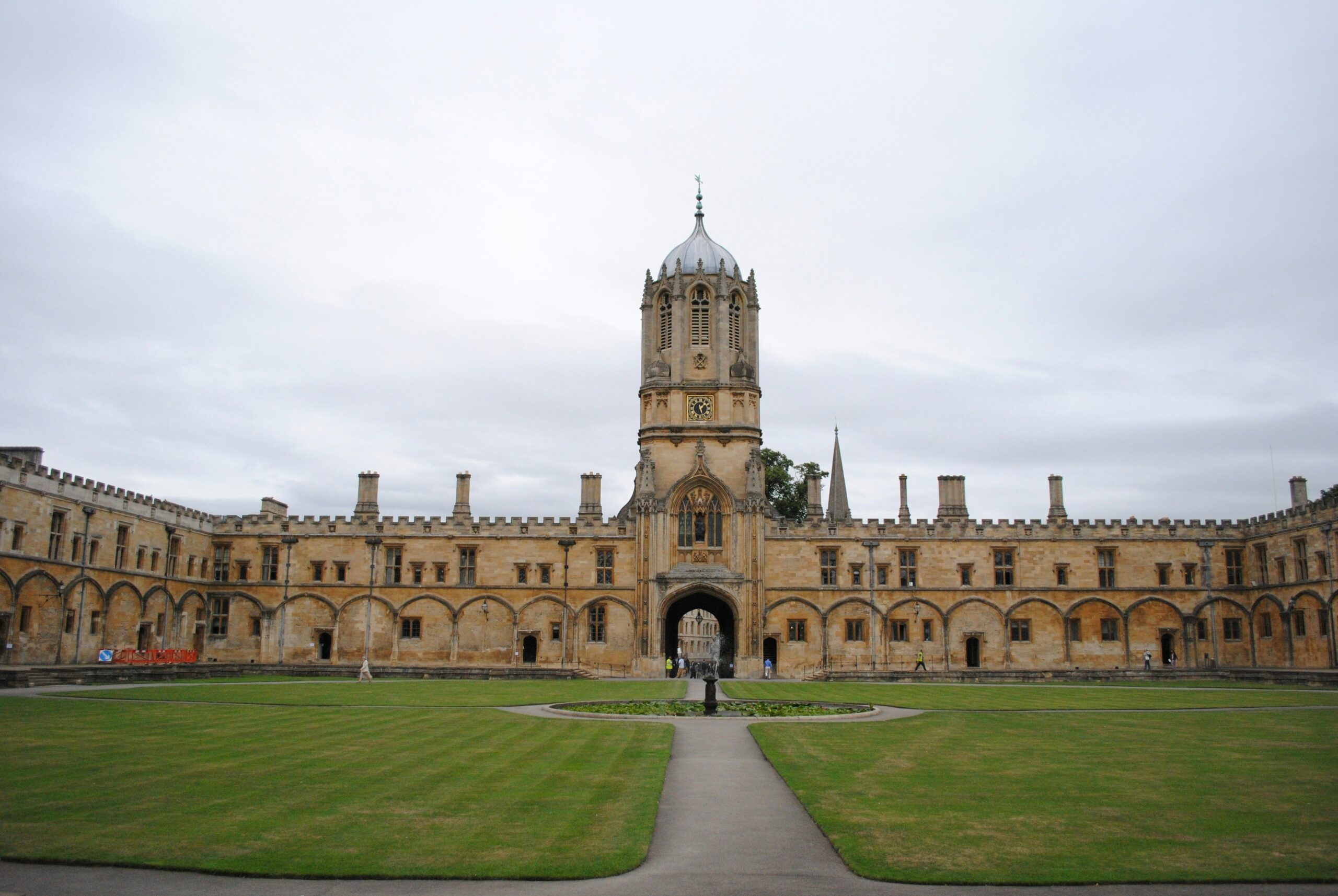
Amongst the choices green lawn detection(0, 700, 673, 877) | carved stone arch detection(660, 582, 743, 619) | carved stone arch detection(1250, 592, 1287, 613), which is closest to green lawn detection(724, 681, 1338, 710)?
carved stone arch detection(660, 582, 743, 619)

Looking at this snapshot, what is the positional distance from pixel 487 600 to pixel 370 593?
6418 millimetres

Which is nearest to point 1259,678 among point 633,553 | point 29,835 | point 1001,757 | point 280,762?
point 633,553

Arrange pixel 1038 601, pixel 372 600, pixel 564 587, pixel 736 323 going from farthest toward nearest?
pixel 736 323 → pixel 372 600 → pixel 1038 601 → pixel 564 587

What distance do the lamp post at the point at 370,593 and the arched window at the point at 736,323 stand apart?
2291 cm

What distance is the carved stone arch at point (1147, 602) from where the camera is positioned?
57.4 metres

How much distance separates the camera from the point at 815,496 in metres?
66.9

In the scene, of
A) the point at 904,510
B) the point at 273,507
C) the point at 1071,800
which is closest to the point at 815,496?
the point at 904,510

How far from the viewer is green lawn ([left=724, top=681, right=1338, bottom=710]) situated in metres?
29.8

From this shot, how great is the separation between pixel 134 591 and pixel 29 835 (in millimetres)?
44409

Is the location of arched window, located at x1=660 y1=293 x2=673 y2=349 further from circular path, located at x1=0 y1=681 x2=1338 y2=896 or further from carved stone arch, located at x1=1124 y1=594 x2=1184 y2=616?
circular path, located at x1=0 y1=681 x2=1338 y2=896

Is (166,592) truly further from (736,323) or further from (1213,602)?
(1213,602)

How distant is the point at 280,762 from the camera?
16.0 m

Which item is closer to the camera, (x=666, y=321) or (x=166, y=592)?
(x=166, y=592)

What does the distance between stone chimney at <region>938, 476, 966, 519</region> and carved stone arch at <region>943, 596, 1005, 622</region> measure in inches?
222
